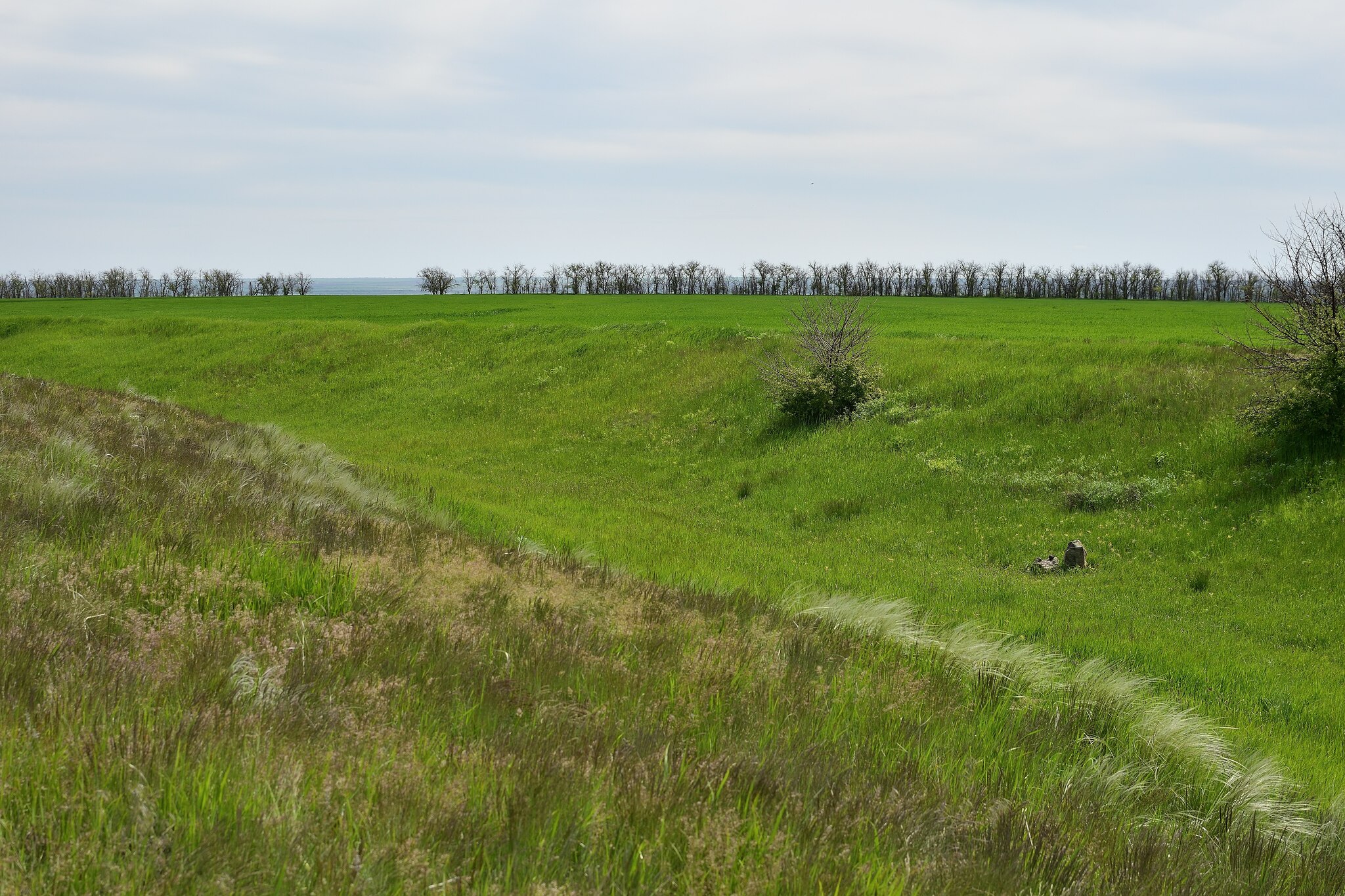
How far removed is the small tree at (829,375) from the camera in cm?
2427

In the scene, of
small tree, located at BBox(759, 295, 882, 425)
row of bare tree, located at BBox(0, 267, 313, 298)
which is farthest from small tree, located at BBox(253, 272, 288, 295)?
small tree, located at BBox(759, 295, 882, 425)

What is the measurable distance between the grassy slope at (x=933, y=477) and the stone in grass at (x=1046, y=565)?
284 mm

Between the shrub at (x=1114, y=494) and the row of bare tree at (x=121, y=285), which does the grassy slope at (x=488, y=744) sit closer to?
the shrub at (x=1114, y=494)

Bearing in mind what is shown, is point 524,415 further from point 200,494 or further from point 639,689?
point 639,689

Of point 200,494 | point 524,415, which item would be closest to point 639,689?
point 200,494

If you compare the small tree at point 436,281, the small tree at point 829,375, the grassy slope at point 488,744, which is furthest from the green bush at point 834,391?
the small tree at point 436,281

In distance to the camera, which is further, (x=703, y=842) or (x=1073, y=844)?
(x=1073, y=844)

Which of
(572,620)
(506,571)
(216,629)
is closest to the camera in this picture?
(216,629)

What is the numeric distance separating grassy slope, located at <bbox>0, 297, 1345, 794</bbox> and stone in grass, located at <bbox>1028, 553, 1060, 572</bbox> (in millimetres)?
284

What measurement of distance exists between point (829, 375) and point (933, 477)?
19.2ft

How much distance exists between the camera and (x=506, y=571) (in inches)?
266

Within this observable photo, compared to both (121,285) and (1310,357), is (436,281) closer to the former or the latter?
(121,285)

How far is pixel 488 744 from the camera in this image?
3361 mm

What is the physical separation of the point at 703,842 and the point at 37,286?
12631cm
